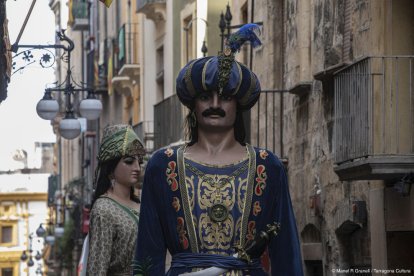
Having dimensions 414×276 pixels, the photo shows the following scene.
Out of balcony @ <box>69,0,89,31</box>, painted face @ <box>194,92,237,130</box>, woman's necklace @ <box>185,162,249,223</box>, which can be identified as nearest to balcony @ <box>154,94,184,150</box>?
painted face @ <box>194,92,237,130</box>

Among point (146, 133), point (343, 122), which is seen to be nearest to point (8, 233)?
point (146, 133)

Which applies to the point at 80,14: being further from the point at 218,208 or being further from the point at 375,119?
the point at 218,208

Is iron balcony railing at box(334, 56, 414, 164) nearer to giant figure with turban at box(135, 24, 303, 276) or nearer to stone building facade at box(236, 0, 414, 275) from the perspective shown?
stone building facade at box(236, 0, 414, 275)

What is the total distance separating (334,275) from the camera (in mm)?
21609

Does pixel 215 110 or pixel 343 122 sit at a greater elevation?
pixel 343 122

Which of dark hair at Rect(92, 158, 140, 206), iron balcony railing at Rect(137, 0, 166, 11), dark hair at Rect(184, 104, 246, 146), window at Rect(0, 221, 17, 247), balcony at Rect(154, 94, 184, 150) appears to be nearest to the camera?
dark hair at Rect(184, 104, 246, 146)

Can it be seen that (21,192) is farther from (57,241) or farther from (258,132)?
(258,132)

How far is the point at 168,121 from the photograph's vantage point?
109ft

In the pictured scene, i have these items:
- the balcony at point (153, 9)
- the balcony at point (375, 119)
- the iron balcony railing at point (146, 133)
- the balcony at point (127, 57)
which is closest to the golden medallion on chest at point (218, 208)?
the balcony at point (375, 119)

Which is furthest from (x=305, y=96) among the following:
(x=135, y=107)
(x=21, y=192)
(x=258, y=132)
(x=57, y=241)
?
(x=21, y=192)

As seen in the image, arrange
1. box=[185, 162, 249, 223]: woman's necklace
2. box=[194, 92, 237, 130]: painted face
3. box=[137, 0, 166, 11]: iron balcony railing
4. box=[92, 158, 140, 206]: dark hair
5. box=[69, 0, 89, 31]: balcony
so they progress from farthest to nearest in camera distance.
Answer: box=[69, 0, 89, 31]: balcony → box=[137, 0, 166, 11]: iron balcony railing → box=[92, 158, 140, 206]: dark hair → box=[194, 92, 237, 130]: painted face → box=[185, 162, 249, 223]: woman's necklace

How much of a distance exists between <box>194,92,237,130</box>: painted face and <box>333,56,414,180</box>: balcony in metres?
8.94

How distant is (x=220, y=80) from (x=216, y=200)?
0.60 metres

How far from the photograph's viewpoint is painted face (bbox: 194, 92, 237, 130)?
28.5 ft
